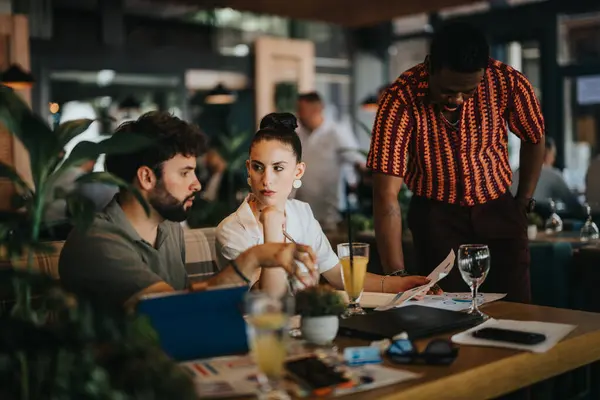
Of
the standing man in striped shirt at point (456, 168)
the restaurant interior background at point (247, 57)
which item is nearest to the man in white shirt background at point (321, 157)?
the restaurant interior background at point (247, 57)

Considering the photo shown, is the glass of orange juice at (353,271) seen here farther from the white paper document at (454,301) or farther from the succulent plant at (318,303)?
the succulent plant at (318,303)

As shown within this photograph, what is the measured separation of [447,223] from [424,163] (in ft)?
0.74

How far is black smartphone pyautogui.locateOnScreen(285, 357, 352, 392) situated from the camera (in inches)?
55.9

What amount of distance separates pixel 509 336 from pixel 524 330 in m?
0.10

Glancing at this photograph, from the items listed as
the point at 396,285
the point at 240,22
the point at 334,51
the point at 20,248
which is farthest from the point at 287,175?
the point at 334,51

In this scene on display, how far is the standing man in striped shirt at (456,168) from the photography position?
9.08ft

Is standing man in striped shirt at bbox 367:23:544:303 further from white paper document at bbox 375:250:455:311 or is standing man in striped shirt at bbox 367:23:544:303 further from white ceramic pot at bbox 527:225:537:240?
white ceramic pot at bbox 527:225:537:240

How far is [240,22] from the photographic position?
10148 millimetres

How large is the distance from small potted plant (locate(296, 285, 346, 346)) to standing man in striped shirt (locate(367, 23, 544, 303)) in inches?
42.1

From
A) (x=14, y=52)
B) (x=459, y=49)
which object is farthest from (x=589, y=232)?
(x=14, y=52)

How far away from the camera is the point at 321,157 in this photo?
732 cm

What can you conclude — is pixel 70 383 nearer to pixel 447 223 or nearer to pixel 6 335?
pixel 6 335

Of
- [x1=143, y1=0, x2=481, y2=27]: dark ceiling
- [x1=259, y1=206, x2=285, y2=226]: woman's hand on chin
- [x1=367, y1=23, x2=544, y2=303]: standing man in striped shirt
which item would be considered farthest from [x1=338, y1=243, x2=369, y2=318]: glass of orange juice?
[x1=143, y1=0, x2=481, y2=27]: dark ceiling

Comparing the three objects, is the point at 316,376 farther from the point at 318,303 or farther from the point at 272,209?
the point at 272,209
